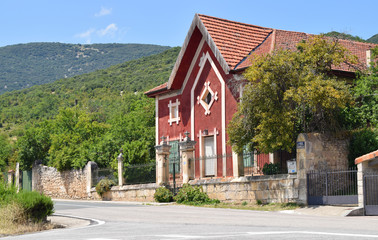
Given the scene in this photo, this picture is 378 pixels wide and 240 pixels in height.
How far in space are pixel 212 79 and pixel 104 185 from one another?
8610 millimetres

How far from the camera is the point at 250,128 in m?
22.7

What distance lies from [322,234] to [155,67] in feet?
273

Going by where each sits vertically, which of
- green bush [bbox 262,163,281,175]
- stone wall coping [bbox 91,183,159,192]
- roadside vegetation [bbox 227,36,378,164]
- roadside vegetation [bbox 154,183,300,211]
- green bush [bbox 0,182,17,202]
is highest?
roadside vegetation [bbox 227,36,378,164]

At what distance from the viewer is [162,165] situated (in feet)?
91.8

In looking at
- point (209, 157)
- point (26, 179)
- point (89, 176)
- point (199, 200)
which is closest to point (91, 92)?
point (26, 179)

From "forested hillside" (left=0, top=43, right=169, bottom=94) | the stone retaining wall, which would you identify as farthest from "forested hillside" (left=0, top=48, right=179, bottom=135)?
"forested hillside" (left=0, top=43, right=169, bottom=94)

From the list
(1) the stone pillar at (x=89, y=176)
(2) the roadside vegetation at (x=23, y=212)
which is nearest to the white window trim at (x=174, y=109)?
(1) the stone pillar at (x=89, y=176)

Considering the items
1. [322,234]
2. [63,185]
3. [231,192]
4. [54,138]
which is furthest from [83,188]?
[322,234]

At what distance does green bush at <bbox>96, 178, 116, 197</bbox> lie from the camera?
3216 cm

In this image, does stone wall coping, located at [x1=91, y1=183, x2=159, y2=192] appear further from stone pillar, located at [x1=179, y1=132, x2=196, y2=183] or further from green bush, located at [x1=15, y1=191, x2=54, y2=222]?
green bush, located at [x1=15, y1=191, x2=54, y2=222]

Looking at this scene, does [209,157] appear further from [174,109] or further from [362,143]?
[362,143]

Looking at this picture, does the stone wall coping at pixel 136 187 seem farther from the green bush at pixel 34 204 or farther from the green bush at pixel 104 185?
the green bush at pixel 34 204

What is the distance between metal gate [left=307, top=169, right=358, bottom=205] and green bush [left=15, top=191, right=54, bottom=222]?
374 inches

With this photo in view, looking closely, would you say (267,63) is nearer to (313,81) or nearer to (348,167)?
(313,81)
